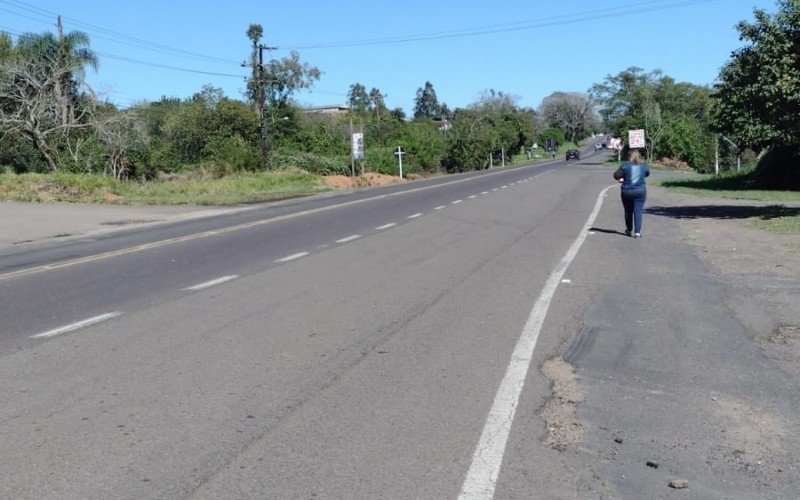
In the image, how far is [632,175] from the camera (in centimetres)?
1606

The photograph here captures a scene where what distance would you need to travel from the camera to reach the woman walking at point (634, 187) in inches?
627

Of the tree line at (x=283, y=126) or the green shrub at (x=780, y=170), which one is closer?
the tree line at (x=283, y=126)

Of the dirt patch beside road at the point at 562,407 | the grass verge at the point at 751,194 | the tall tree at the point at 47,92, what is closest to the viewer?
the dirt patch beside road at the point at 562,407

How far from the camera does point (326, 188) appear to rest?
44188 millimetres

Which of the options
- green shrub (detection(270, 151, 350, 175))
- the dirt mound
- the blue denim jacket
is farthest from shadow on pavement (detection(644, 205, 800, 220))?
green shrub (detection(270, 151, 350, 175))

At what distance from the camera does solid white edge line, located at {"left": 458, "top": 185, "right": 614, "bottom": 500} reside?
4445 mm

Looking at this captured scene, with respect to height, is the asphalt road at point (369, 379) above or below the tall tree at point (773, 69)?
below

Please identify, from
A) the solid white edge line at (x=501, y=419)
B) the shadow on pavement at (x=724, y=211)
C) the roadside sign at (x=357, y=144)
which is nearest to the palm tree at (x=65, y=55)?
the roadside sign at (x=357, y=144)

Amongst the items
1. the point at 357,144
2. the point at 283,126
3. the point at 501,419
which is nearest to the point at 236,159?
the point at 357,144

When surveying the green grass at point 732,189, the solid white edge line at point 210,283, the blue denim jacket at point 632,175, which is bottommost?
the solid white edge line at point 210,283

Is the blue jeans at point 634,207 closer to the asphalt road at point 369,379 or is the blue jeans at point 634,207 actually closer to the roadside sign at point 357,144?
the asphalt road at point 369,379

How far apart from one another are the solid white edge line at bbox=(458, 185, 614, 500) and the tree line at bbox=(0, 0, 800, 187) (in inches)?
464

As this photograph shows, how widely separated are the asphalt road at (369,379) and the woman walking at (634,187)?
2793mm

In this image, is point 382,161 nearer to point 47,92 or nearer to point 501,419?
point 47,92
